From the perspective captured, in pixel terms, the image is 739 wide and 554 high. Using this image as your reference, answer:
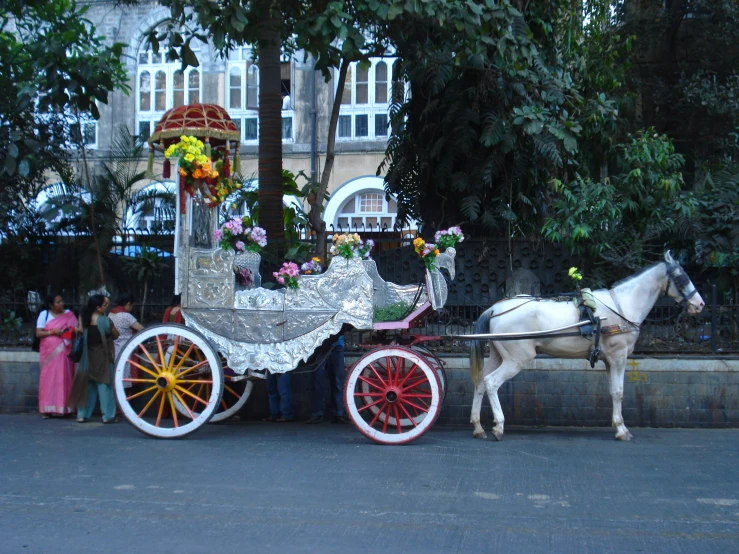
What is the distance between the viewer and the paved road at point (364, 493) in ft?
18.0

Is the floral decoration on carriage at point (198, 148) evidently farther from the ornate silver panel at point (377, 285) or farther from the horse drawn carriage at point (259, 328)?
the ornate silver panel at point (377, 285)

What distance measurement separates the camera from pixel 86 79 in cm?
1043

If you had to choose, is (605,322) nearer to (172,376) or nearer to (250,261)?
(250,261)

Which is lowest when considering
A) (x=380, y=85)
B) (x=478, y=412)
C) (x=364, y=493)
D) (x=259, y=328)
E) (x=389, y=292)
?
(x=364, y=493)

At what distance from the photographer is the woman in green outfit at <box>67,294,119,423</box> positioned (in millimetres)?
9859

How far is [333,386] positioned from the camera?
32.6 ft

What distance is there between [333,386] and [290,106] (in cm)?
1369

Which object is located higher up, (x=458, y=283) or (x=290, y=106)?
(x=290, y=106)

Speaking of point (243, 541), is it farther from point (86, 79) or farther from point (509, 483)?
point (86, 79)

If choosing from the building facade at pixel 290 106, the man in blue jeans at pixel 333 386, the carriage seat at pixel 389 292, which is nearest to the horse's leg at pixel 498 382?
the carriage seat at pixel 389 292

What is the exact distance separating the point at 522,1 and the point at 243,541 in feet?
29.6

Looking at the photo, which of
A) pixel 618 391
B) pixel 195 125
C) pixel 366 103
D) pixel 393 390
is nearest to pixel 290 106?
pixel 366 103

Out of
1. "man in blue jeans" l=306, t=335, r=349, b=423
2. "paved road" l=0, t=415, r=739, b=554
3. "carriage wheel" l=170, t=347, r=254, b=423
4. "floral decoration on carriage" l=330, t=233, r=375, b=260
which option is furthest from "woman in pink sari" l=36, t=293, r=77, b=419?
"floral decoration on carriage" l=330, t=233, r=375, b=260

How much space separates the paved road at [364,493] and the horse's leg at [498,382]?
0.19m
